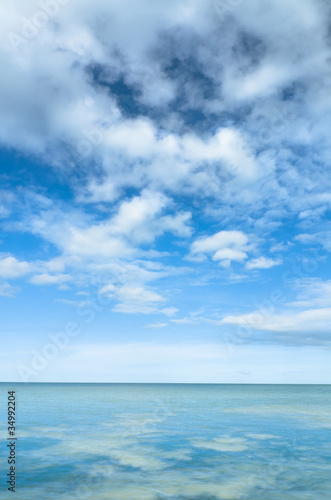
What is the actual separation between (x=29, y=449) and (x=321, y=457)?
23341mm

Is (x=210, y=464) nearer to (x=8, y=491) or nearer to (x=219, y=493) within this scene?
(x=219, y=493)

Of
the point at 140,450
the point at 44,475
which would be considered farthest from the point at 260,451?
the point at 44,475

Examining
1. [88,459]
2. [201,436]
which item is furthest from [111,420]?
[88,459]

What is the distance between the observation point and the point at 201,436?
3712 centimetres

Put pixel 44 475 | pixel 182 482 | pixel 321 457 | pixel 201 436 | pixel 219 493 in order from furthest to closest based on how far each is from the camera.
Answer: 1. pixel 201 436
2. pixel 321 457
3. pixel 44 475
4. pixel 182 482
5. pixel 219 493

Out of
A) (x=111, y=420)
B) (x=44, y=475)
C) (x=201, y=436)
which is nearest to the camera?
(x=44, y=475)

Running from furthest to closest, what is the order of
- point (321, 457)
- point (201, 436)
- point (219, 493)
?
point (201, 436)
point (321, 457)
point (219, 493)

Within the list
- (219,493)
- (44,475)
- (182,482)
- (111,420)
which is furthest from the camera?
(111,420)

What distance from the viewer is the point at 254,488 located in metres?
20.3

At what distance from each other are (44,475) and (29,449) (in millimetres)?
8462

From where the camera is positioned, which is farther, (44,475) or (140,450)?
(140,450)

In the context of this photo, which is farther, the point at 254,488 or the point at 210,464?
the point at 210,464

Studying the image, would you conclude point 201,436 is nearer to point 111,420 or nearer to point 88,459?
point 88,459

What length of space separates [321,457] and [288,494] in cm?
1116
